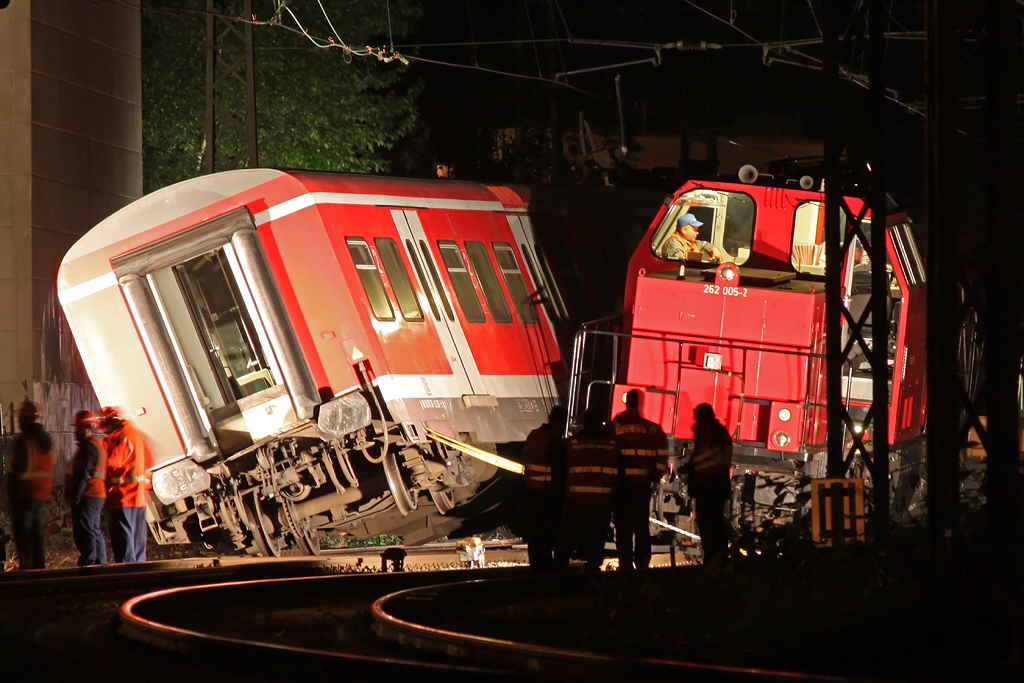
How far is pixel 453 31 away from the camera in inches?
1678

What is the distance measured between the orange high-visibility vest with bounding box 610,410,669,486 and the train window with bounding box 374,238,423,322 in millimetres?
3014

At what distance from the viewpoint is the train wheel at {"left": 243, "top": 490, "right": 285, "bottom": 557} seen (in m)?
13.6

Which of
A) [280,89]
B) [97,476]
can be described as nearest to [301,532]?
[97,476]

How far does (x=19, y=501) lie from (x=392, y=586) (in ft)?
12.2

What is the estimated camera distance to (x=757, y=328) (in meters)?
14.3

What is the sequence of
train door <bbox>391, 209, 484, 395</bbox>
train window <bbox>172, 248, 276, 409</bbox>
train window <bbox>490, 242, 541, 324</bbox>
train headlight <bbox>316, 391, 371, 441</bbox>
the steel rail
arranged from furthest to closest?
1. train window <bbox>490, 242, 541, 324</bbox>
2. train door <bbox>391, 209, 484, 395</bbox>
3. train window <bbox>172, 248, 276, 409</bbox>
4. train headlight <bbox>316, 391, 371, 441</bbox>
5. the steel rail

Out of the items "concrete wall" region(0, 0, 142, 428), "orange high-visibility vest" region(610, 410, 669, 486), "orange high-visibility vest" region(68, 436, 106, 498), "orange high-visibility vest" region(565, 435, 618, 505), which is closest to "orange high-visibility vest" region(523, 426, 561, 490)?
"orange high-visibility vest" region(565, 435, 618, 505)

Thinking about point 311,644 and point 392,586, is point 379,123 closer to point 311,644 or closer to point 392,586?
point 392,586

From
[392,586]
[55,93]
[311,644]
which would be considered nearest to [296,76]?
[55,93]

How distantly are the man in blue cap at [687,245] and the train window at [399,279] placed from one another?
2.81 m

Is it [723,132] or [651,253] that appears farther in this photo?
[723,132]

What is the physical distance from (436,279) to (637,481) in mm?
3687

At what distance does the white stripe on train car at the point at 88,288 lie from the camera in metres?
14.0

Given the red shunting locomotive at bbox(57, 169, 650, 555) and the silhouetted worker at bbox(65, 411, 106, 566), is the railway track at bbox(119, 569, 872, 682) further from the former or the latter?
the silhouetted worker at bbox(65, 411, 106, 566)
